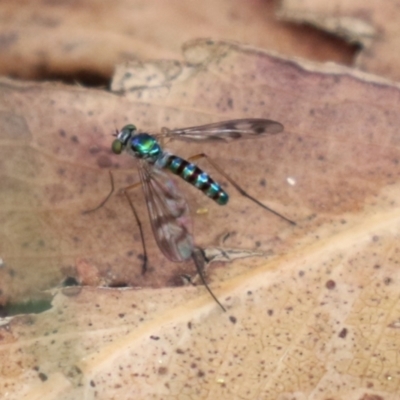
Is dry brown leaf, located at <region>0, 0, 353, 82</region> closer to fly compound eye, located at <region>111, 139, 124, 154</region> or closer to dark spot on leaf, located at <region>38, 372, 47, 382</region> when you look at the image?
fly compound eye, located at <region>111, 139, 124, 154</region>

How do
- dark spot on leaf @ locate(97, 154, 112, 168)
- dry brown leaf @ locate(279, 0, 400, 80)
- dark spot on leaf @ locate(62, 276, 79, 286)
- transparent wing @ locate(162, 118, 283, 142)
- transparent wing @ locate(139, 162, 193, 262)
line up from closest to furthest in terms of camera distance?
1. transparent wing @ locate(139, 162, 193, 262)
2. dark spot on leaf @ locate(62, 276, 79, 286)
3. transparent wing @ locate(162, 118, 283, 142)
4. dark spot on leaf @ locate(97, 154, 112, 168)
5. dry brown leaf @ locate(279, 0, 400, 80)

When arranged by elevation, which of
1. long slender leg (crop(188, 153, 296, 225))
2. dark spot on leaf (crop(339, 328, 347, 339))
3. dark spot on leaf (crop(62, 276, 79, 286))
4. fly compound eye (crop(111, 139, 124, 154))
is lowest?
dark spot on leaf (crop(62, 276, 79, 286))

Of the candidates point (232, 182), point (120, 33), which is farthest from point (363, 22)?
point (120, 33)

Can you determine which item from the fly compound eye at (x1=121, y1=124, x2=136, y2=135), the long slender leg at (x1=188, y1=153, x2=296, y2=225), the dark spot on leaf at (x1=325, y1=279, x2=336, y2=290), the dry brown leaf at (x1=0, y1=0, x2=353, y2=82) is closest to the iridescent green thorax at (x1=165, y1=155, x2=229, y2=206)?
the long slender leg at (x1=188, y1=153, x2=296, y2=225)

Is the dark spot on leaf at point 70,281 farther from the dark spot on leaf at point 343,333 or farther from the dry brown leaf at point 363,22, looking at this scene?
the dry brown leaf at point 363,22

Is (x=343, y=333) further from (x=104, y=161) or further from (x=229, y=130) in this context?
(x=104, y=161)

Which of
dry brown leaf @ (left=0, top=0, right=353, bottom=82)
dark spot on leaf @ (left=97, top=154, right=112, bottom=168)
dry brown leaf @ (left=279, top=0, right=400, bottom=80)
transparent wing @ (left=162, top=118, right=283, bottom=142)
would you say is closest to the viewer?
transparent wing @ (left=162, top=118, right=283, bottom=142)

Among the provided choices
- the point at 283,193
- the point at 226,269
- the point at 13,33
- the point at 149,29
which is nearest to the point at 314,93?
the point at 283,193
